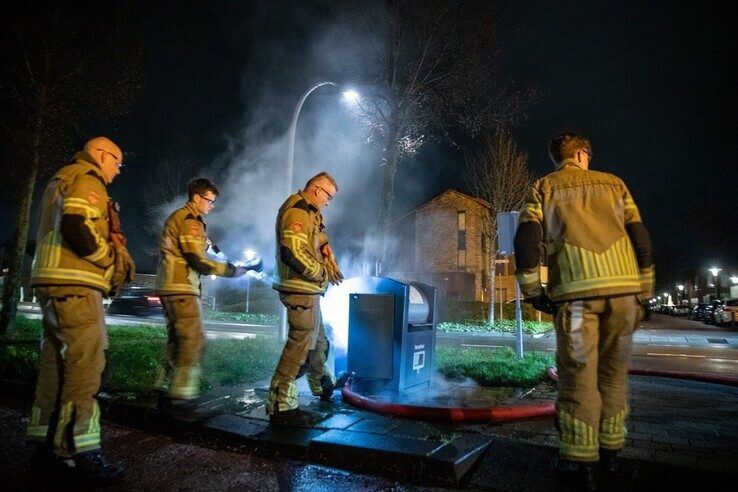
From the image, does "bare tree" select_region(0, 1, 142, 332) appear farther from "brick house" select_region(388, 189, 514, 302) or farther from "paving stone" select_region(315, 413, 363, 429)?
"brick house" select_region(388, 189, 514, 302)

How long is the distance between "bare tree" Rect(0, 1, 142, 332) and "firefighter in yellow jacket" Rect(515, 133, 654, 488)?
1151cm

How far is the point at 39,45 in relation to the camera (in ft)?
34.1

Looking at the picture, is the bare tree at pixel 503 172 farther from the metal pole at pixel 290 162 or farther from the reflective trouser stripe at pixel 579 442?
the reflective trouser stripe at pixel 579 442

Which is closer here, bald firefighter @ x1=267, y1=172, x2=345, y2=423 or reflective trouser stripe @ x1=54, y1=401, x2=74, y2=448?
reflective trouser stripe @ x1=54, y1=401, x2=74, y2=448

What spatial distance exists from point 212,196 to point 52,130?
30.6 feet

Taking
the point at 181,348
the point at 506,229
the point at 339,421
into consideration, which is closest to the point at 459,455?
the point at 339,421

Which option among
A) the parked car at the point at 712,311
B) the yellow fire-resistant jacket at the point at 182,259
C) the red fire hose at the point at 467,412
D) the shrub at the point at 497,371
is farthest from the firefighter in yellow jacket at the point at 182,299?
the parked car at the point at 712,311

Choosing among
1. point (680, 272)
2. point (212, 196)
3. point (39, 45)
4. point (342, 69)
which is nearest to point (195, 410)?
point (212, 196)

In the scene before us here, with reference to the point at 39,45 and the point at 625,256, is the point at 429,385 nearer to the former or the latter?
the point at 625,256

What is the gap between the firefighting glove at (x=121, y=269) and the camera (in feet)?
10.7

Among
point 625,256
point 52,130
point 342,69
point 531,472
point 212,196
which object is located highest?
point 342,69

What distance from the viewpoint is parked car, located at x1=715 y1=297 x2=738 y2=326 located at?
25594 millimetres

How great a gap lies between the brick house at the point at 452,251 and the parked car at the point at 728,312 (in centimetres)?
1272

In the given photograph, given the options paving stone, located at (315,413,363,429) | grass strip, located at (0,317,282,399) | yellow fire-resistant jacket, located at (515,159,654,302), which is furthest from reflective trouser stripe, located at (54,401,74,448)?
yellow fire-resistant jacket, located at (515,159,654,302)
